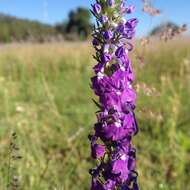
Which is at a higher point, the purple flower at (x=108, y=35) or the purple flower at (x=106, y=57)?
the purple flower at (x=108, y=35)

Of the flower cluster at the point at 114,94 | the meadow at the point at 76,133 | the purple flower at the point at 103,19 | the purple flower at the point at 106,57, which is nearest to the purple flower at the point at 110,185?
the flower cluster at the point at 114,94

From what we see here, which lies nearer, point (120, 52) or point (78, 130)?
point (120, 52)

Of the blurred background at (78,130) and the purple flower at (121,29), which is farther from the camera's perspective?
the blurred background at (78,130)

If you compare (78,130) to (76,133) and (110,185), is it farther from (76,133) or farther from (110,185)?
(110,185)

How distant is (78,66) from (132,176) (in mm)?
9267

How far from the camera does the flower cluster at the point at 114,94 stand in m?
1.52

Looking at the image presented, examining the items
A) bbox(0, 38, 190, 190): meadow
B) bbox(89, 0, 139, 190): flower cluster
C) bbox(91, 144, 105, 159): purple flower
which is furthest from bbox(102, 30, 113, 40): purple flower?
bbox(0, 38, 190, 190): meadow

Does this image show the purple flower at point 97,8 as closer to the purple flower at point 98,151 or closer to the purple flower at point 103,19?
the purple flower at point 103,19

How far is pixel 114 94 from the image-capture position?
60.1 inches

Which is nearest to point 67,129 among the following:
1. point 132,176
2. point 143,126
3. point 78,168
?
point 143,126

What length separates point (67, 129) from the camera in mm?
5367

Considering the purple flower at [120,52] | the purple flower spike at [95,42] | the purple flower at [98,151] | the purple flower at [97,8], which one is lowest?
the purple flower at [98,151]

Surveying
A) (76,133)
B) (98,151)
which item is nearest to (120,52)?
(98,151)

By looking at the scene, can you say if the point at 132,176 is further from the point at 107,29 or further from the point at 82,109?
the point at 82,109
